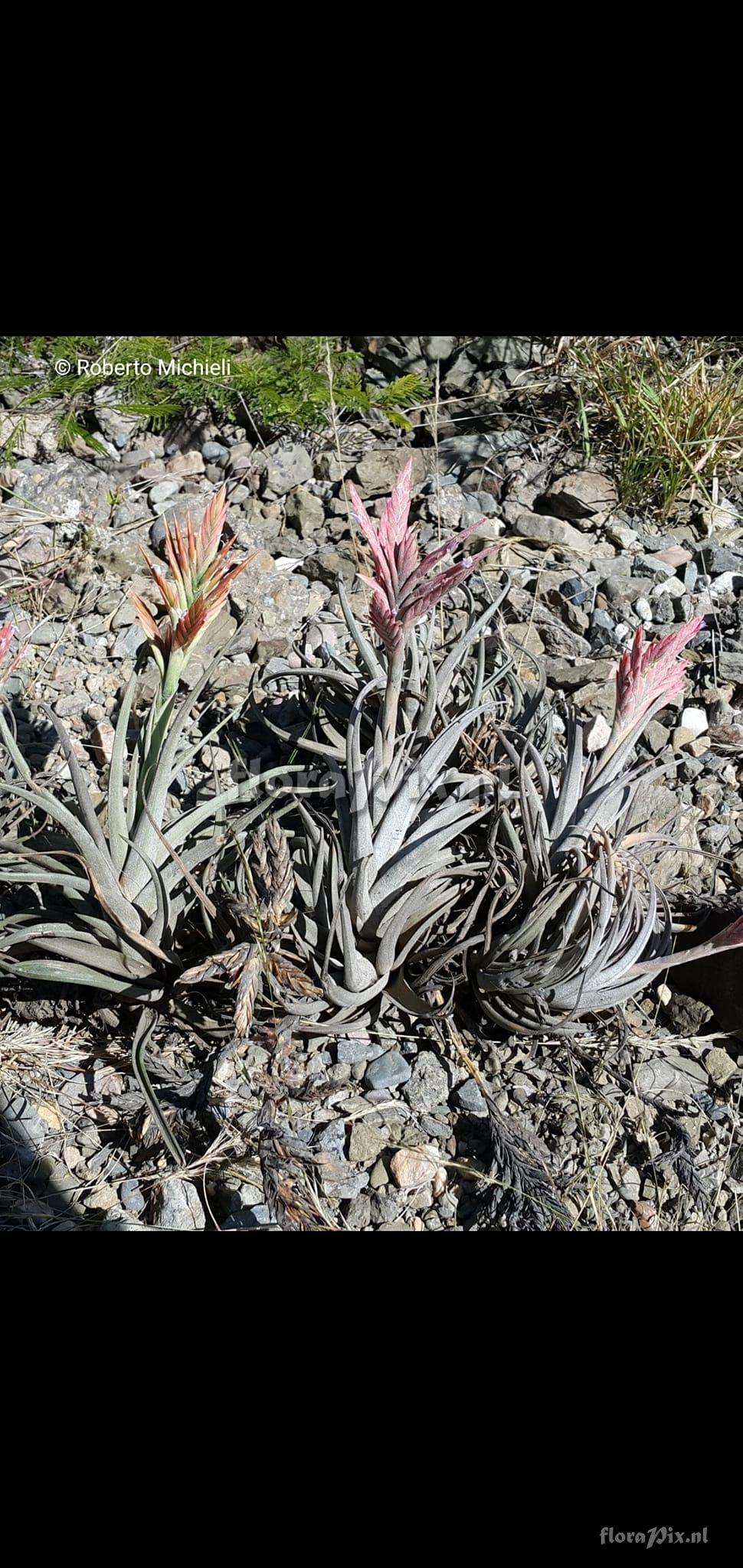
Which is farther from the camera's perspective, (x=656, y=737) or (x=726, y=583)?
(x=726, y=583)

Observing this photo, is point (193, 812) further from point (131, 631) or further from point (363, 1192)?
point (131, 631)

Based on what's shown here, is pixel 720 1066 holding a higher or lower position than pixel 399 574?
lower

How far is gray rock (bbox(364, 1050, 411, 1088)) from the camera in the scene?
214 centimetres

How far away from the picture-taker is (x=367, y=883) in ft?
6.84

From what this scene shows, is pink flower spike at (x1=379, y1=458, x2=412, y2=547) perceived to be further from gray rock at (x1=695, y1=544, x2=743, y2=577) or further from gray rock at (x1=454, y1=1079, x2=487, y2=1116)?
gray rock at (x1=695, y1=544, x2=743, y2=577)

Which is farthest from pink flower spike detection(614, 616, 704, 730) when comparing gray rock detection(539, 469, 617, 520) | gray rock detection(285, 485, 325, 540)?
gray rock detection(285, 485, 325, 540)

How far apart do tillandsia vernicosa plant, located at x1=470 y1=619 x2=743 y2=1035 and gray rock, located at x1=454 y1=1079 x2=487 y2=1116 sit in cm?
14

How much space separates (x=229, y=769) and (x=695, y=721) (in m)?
1.20

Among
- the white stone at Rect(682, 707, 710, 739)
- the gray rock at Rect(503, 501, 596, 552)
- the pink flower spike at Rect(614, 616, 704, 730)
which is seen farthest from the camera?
the gray rock at Rect(503, 501, 596, 552)

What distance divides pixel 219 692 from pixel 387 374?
149cm

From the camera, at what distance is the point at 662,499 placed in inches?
131

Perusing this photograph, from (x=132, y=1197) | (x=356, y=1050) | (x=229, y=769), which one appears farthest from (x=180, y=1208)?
(x=229, y=769)

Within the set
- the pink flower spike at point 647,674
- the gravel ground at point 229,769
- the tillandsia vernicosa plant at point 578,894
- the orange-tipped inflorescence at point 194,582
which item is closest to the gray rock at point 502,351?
the gravel ground at point 229,769

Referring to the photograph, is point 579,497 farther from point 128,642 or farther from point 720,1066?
point 720,1066
